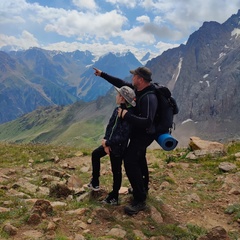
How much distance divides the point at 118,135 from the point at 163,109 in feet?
5.06

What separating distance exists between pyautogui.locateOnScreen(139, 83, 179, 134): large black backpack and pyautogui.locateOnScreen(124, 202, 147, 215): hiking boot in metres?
2.25

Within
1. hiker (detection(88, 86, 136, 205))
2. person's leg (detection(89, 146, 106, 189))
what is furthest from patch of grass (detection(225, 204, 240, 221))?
person's leg (detection(89, 146, 106, 189))

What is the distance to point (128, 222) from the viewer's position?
7.92 m

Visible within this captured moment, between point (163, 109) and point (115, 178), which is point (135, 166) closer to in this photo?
point (115, 178)

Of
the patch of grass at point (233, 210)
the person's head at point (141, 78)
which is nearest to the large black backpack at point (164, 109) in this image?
the person's head at point (141, 78)

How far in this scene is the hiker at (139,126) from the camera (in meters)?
8.09

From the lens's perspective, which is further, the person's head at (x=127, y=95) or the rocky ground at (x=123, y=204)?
the person's head at (x=127, y=95)

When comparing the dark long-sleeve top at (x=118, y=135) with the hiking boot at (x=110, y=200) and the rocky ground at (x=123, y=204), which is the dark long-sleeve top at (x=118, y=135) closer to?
the hiking boot at (x=110, y=200)

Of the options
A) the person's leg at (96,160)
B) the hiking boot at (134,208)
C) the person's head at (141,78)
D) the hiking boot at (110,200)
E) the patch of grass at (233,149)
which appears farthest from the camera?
the patch of grass at (233,149)

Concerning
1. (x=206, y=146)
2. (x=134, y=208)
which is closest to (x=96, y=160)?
(x=134, y=208)

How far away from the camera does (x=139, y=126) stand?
8.06 meters

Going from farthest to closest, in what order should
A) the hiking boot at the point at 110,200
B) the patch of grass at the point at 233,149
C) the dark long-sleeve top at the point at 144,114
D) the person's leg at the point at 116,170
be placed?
the patch of grass at the point at 233,149, the hiking boot at the point at 110,200, the person's leg at the point at 116,170, the dark long-sleeve top at the point at 144,114

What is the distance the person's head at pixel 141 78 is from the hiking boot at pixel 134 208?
3.44 metres

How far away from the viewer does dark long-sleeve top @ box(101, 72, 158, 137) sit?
8.01m
